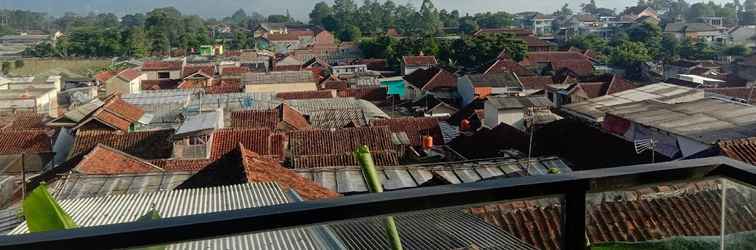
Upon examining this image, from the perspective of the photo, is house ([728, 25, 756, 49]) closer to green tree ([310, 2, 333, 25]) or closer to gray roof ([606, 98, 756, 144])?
gray roof ([606, 98, 756, 144])

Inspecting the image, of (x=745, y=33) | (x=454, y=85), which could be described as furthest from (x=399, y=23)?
(x=454, y=85)

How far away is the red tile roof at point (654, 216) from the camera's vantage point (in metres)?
1.05

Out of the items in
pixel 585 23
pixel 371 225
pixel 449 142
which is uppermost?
pixel 585 23

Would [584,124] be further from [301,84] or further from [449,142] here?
[301,84]

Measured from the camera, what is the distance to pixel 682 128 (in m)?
7.99

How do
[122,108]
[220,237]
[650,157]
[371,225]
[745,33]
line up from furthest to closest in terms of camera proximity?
[745,33], [122,108], [650,157], [371,225], [220,237]

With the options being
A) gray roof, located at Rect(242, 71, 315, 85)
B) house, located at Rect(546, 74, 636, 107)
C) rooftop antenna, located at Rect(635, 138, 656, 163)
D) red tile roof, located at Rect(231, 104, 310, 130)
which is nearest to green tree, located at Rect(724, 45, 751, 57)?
house, located at Rect(546, 74, 636, 107)

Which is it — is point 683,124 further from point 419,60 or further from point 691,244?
point 419,60

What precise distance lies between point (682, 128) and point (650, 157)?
715mm

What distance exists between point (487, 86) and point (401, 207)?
681 inches

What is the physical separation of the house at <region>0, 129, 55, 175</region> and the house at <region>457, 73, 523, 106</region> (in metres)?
10.7

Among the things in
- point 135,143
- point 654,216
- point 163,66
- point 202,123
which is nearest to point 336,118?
point 202,123

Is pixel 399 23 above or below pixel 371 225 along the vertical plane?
above

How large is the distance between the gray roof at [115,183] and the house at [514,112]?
778 cm
